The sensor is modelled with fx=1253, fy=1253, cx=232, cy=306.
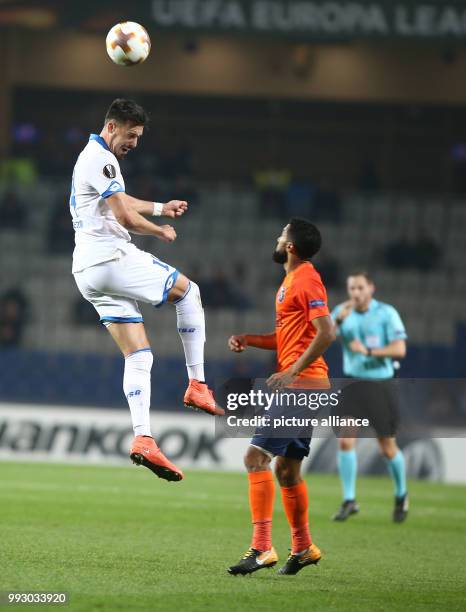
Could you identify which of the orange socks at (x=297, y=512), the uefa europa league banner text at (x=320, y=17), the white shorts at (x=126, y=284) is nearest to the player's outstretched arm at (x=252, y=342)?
the white shorts at (x=126, y=284)

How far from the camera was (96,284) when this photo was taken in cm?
720

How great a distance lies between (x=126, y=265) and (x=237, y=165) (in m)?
20.9

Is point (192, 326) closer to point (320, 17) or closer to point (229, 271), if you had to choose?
point (320, 17)

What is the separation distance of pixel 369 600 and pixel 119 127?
295cm

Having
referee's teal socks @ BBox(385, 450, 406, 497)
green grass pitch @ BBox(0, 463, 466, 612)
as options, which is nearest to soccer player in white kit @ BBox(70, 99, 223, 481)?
green grass pitch @ BBox(0, 463, 466, 612)

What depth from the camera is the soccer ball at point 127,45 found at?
24.0ft

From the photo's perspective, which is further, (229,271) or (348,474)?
(229,271)

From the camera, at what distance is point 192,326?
7.48 metres

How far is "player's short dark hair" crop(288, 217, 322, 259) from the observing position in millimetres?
7164

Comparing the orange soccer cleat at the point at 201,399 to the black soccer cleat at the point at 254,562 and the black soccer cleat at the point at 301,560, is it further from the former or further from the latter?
the black soccer cleat at the point at 301,560

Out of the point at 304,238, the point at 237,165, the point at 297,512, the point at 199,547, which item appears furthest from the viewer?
the point at 237,165

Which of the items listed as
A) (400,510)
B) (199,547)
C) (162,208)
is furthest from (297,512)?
(400,510)

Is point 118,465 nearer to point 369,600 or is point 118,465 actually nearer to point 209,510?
point 209,510

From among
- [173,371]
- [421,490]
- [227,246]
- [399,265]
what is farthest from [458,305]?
[421,490]
